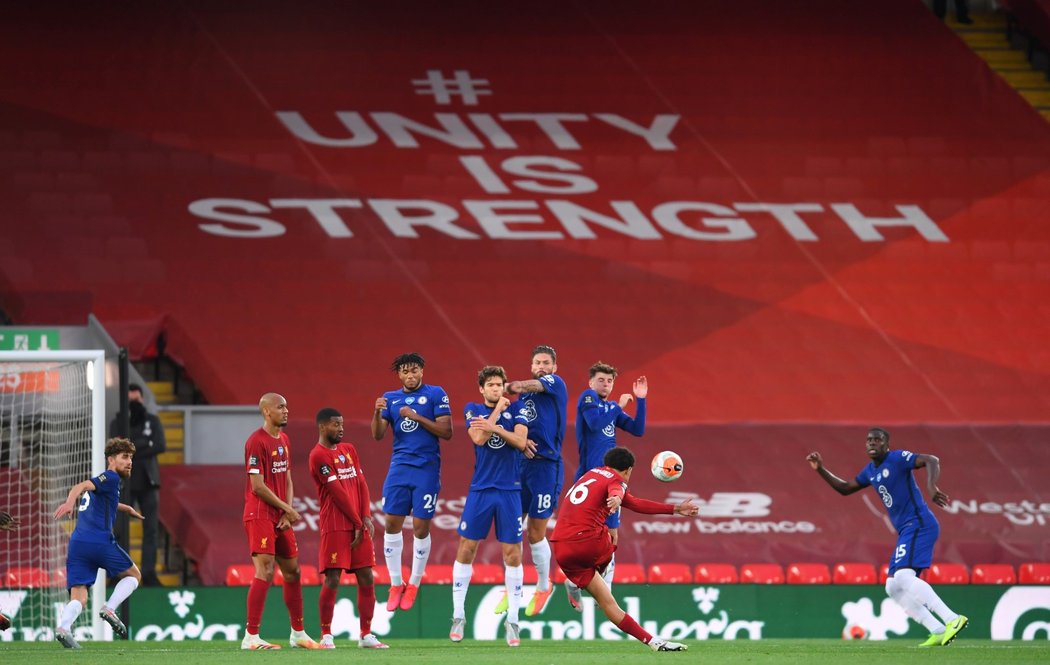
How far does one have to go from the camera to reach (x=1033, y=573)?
604 inches

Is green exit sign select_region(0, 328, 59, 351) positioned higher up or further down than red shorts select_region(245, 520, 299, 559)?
higher up

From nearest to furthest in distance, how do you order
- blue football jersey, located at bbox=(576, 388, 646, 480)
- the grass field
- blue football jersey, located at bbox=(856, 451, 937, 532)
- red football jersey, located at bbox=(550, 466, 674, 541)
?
the grass field → red football jersey, located at bbox=(550, 466, 674, 541) → blue football jersey, located at bbox=(856, 451, 937, 532) → blue football jersey, located at bbox=(576, 388, 646, 480)

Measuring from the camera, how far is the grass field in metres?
9.25

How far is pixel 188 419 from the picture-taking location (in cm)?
1662

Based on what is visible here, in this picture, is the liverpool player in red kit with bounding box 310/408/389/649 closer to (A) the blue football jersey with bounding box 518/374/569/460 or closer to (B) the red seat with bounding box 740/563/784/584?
(A) the blue football jersey with bounding box 518/374/569/460

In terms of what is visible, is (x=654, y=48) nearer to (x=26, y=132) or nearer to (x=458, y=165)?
(x=458, y=165)

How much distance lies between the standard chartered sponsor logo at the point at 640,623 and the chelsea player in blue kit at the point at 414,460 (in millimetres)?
3031

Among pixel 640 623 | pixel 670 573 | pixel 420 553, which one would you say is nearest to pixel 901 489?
pixel 640 623

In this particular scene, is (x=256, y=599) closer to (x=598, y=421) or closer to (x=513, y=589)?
(x=513, y=589)

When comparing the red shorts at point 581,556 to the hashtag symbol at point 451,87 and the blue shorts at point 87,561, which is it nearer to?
the blue shorts at point 87,561

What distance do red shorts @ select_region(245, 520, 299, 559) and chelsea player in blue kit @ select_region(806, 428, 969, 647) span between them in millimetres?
3841

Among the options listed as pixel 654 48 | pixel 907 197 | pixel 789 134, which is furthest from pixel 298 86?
pixel 907 197

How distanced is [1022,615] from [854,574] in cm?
170

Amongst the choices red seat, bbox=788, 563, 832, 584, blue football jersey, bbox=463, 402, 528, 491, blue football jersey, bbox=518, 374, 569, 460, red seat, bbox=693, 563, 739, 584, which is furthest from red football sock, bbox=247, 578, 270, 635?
red seat, bbox=788, 563, 832, 584
